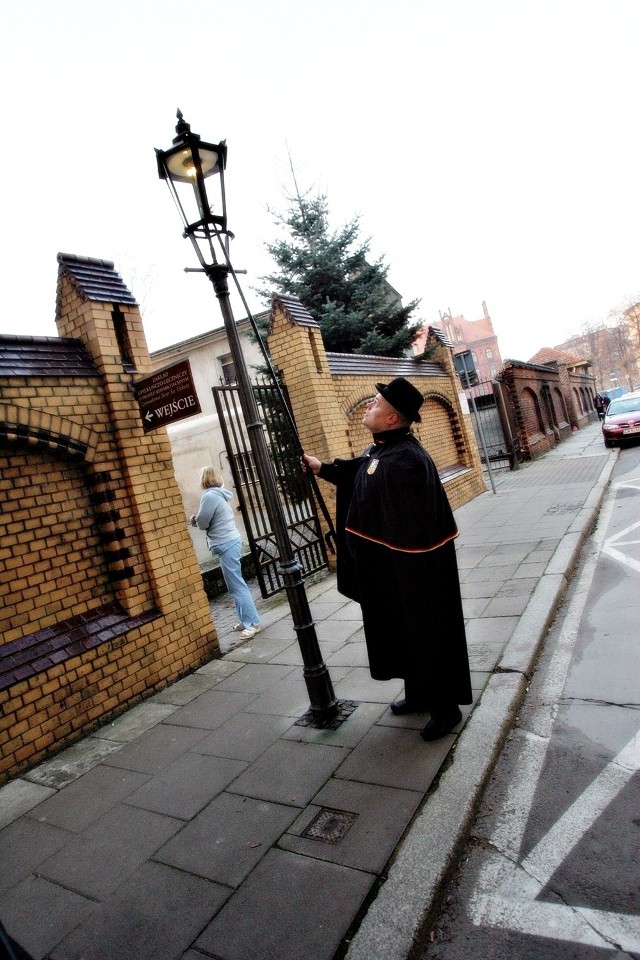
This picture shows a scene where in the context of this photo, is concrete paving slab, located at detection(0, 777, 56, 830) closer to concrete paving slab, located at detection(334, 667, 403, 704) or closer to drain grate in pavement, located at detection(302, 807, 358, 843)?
drain grate in pavement, located at detection(302, 807, 358, 843)

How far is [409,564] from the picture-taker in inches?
126

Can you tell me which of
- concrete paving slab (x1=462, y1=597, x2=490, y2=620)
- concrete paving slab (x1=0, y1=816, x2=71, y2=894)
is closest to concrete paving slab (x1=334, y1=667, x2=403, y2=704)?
concrete paving slab (x1=462, y1=597, x2=490, y2=620)

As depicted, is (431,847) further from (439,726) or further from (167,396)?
(167,396)

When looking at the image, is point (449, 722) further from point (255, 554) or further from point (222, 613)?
point (222, 613)

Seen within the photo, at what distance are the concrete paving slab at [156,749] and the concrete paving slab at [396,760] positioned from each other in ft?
4.20

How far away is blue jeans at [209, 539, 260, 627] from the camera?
6.03 m

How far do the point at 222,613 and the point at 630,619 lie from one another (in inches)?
194

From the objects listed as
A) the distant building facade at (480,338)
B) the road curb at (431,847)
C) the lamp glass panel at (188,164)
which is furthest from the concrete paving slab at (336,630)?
the distant building facade at (480,338)

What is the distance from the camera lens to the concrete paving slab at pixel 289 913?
82.4 inches

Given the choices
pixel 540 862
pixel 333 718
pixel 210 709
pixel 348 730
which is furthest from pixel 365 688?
pixel 540 862


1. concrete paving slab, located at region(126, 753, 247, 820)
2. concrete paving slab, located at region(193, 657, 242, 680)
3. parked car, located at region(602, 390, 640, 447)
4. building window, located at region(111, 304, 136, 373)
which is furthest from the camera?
parked car, located at region(602, 390, 640, 447)

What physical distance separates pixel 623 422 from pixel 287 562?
1727 cm

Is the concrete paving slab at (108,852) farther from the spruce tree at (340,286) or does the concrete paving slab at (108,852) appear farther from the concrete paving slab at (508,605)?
the spruce tree at (340,286)

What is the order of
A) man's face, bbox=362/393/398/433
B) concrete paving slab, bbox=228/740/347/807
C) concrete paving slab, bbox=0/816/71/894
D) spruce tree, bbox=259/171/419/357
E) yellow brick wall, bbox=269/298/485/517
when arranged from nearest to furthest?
concrete paving slab, bbox=0/816/71/894
concrete paving slab, bbox=228/740/347/807
man's face, bbox=362/393/398/433
yellow brick wall, bbox=269/298/485/517
spruce tree, bbox=259/171/419/357
